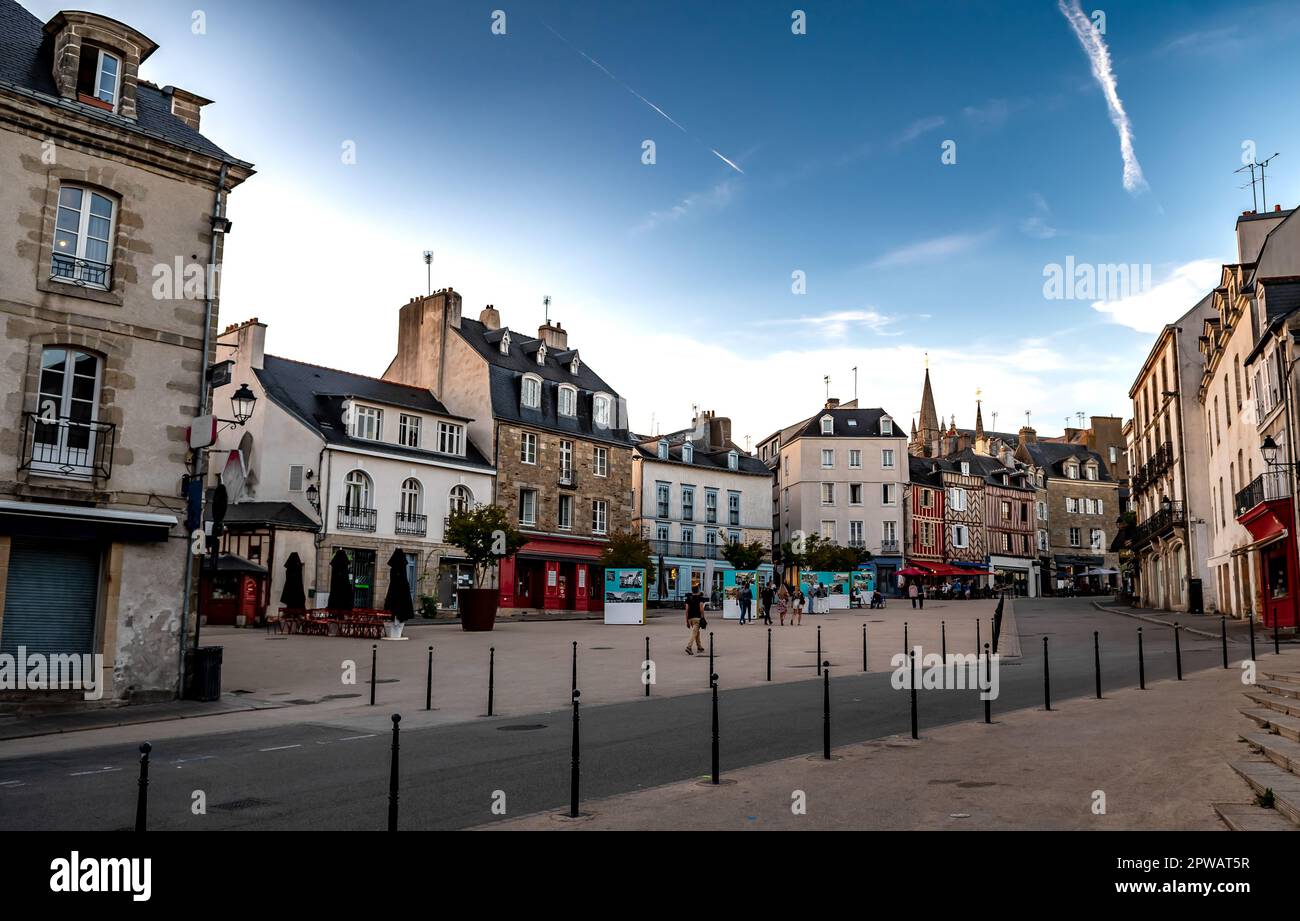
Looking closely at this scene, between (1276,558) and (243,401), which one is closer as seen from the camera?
(243,401)

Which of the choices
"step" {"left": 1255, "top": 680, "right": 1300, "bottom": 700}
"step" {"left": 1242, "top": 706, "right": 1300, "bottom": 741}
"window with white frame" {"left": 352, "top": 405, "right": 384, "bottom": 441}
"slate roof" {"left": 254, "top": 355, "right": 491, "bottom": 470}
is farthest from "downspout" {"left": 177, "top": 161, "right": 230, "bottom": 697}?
"window with white frame" {"left": 352, "top": 405, "right": 384, "bottom": 441}

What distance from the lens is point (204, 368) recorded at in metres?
15.8

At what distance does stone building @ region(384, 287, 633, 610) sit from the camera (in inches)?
1730

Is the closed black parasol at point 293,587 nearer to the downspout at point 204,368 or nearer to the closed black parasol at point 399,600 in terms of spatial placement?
the closed black parasol at point 399,600

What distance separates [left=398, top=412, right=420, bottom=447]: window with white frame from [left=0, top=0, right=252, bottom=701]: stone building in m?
24.3

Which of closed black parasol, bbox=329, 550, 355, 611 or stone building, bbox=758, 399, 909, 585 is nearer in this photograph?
closed black parasol, bbox=329, 550, 355, 611

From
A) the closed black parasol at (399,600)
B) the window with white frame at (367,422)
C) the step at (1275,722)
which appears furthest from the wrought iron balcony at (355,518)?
the step at (1275,722)

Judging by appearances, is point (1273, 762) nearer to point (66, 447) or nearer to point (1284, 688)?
point (1284, 688)

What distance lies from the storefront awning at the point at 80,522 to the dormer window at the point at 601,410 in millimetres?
34739

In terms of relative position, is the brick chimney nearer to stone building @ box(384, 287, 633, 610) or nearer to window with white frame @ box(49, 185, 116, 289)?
stone building @ box(384, 287, 633, 610)

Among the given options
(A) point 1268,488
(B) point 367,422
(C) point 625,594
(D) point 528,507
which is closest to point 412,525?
(B) point 367,422

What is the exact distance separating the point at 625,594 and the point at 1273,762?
90.9 ft
